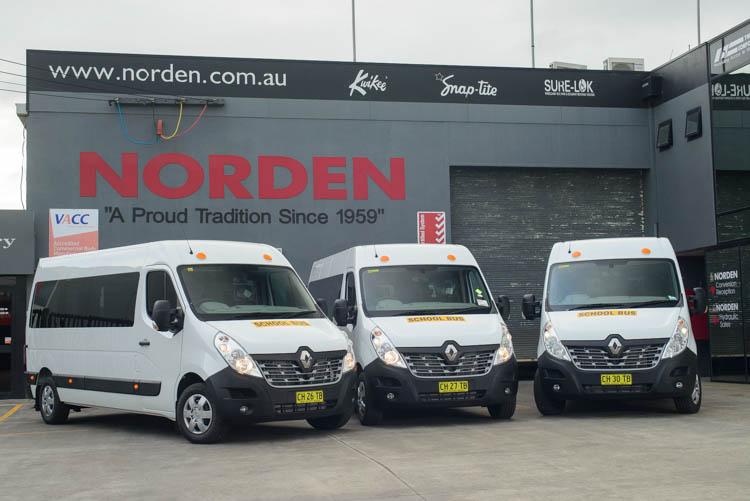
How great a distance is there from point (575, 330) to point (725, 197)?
9.43 meters

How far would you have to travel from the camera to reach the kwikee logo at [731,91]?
20641 millimetres

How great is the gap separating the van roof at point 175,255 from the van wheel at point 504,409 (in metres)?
3.36

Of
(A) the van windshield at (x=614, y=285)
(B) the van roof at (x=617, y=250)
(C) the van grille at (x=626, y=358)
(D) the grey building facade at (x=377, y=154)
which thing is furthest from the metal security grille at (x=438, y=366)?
(D) the grey building facade at (x=377, y=154)

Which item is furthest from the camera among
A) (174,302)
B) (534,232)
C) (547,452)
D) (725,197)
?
(534,232)

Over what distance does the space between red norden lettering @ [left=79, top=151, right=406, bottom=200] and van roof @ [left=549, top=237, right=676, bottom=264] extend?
8882 mm

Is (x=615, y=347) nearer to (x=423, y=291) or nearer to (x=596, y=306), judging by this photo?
(x=596, y=306)

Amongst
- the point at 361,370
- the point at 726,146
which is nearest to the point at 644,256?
the point at 361,370

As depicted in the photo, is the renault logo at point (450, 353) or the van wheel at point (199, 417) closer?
the van wheel at point (199, 417)

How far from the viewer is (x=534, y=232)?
79.5ft

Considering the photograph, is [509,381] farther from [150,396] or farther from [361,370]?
[150,396]

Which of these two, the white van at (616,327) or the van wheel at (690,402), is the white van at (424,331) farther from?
the van wheel at (690,402)

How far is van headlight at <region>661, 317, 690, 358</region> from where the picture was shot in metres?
13.3

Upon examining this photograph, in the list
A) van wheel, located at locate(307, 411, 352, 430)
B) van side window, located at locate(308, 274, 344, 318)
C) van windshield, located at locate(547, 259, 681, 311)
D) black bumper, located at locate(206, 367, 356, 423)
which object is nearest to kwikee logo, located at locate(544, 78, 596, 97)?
van side window, located at locate(308, 274, 344, 318)

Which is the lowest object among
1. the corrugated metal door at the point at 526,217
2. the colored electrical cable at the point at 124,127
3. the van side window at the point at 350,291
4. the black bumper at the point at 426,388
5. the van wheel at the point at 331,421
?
the van wheel at the point at 331,421
